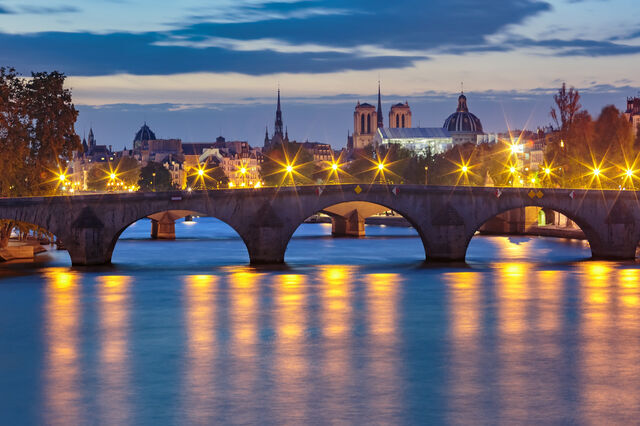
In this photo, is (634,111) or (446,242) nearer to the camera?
(446,242)

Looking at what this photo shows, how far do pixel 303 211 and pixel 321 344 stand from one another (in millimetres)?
30962

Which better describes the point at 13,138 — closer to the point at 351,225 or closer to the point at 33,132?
the point at 33,132

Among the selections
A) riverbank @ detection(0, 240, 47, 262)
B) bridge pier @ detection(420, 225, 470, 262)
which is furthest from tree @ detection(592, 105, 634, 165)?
riverbank @ detection(0, 240, 47, 262)

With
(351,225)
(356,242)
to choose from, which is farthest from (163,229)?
(356,242)

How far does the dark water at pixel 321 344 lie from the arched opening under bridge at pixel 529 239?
9669 millimetres

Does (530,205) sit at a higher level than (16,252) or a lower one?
higher

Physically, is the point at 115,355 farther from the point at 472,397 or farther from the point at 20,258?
the point at 20,258

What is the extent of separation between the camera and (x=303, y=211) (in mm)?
74938

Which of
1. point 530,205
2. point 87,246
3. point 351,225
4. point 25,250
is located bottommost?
point 25,250

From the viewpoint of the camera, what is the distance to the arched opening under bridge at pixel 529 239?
8688 centimetres

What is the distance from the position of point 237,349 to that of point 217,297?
15692 millimetres

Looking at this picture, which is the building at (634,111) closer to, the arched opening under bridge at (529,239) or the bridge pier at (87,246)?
the arched opening under bridge at (529,239)

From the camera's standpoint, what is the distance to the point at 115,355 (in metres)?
42.4

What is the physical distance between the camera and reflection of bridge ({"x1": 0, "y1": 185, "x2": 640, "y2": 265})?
231 ft
